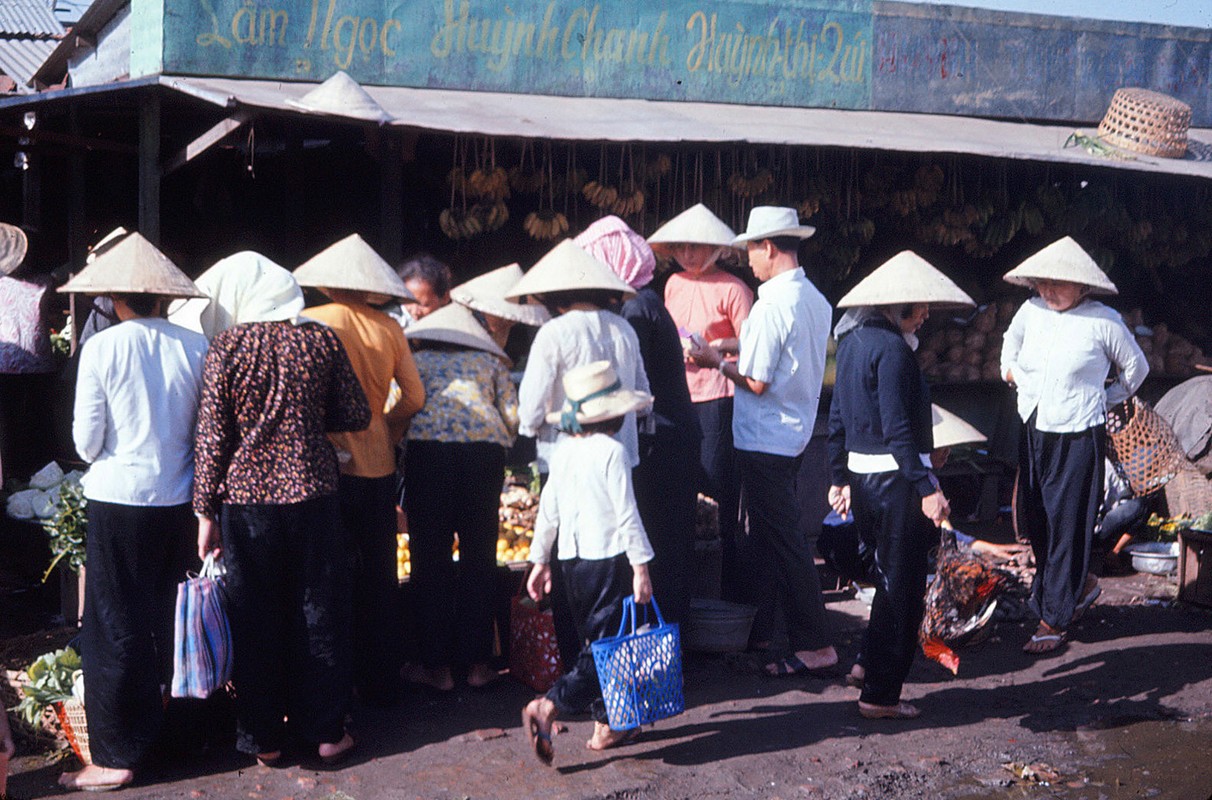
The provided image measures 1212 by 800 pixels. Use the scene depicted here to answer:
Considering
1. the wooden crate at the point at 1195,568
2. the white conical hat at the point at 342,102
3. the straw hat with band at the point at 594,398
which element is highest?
the white conical hat at the point at 342,102

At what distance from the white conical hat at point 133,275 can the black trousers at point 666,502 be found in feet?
6.88

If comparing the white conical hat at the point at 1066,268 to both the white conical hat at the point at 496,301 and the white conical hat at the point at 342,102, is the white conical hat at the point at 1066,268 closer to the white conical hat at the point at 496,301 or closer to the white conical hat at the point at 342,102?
the white conical hat at the point at 496,301

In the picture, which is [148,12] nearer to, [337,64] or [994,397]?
[337,64]

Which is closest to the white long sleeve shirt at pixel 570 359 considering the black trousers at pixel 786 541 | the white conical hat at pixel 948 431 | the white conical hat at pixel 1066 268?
the black trousers at pixel 786 541

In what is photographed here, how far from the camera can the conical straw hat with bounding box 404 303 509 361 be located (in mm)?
5605

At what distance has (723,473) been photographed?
270 inches

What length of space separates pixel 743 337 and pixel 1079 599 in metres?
2.51

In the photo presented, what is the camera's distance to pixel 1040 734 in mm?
5457

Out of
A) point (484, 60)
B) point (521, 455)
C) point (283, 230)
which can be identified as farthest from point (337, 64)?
point (521, 455)

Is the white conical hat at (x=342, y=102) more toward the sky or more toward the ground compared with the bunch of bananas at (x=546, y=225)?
more toward the sky

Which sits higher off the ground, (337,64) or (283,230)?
(337,64)

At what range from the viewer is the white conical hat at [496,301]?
5844 millimetres

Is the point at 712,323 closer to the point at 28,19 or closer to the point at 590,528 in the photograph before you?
the point at 590,528

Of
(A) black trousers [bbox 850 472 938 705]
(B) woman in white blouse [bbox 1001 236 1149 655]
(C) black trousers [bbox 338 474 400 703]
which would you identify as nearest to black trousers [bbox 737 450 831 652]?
(A) black trousers [bbox 850 472 938 705]
